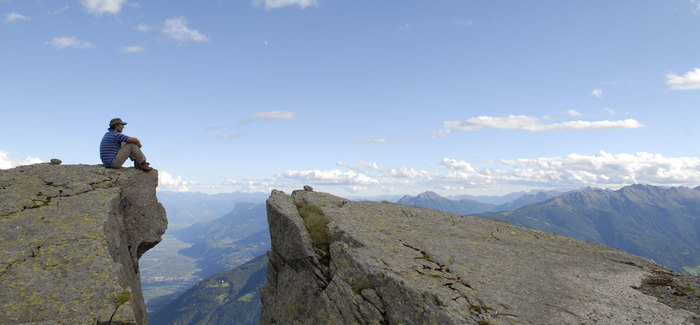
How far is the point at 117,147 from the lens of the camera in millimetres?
19547

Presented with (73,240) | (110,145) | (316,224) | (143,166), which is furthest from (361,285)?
(110,145)

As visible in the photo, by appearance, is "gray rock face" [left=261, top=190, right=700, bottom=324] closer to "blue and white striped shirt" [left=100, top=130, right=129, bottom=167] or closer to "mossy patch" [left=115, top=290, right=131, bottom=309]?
"mossy patch" [left=115, top=290, right=131, bottom=309]

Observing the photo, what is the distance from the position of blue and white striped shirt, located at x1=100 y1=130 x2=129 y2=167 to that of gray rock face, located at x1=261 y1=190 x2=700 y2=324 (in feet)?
32.8

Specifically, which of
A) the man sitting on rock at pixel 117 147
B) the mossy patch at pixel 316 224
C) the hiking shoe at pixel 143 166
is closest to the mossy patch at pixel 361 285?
the mossy patch at pixel 316 224

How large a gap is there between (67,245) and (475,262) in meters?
17.1

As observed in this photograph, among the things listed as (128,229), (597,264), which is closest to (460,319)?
(597,264)

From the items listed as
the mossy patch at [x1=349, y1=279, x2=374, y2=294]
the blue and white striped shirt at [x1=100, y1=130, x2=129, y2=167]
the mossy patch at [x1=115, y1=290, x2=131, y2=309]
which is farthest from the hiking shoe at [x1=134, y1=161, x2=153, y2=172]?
the mossy patch at [x1=349, y1=279, x2=374, y2=294]

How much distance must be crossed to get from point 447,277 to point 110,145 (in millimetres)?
20205

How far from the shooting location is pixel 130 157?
20.1 metres

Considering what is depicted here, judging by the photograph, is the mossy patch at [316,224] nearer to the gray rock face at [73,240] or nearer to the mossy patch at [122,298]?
the gray rock face at [73,240]

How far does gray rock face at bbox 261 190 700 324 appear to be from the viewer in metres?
11.4

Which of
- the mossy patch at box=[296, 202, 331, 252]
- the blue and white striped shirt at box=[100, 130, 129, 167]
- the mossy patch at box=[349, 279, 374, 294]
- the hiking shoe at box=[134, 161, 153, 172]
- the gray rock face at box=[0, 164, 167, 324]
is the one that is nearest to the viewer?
the gray rock face at box=[0, 164, 167, 324]

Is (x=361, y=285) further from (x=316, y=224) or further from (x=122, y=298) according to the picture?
(x=122, y=298)

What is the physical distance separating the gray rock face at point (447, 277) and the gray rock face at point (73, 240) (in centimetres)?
767
